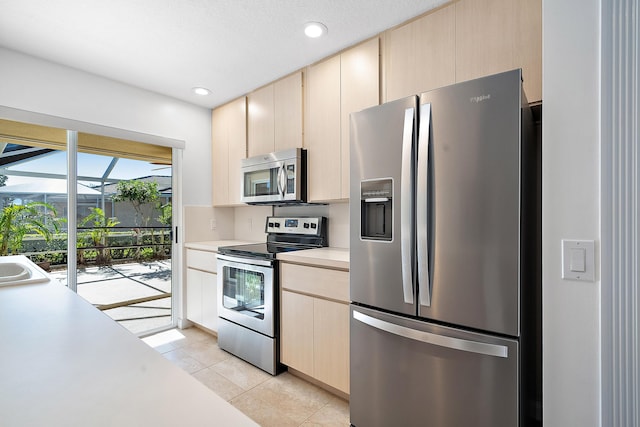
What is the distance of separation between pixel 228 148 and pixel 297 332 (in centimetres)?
208

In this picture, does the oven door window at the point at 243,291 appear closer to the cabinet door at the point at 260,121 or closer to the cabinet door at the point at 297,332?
the cabinet door at the point at 297,332

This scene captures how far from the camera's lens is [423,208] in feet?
4.55

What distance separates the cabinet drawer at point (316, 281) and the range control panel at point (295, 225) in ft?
1.72

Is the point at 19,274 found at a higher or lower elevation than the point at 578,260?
lower

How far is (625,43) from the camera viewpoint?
3.25 feet

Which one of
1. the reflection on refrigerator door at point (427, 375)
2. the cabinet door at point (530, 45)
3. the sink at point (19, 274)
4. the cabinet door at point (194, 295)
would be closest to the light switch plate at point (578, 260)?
the reflection on refrigerator door at point (427, 375)

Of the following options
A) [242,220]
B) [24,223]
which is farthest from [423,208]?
[24,223]

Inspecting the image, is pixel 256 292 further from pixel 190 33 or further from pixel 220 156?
pixel 190 33

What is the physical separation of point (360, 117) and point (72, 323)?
1.47 meters

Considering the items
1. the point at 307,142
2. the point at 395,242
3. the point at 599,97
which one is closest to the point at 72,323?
the point at 395,242

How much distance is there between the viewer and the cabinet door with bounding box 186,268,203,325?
318cm

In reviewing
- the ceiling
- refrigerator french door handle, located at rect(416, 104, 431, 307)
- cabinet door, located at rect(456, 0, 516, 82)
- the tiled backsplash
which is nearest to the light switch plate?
refrigerator french door handle, located at rect(416, 104, 431, 307)

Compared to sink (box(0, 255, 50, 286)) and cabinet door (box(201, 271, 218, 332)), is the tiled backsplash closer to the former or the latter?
cabinet door (box(201, 271, 218, 332))

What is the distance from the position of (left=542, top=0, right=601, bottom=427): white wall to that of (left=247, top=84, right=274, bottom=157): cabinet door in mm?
2179
